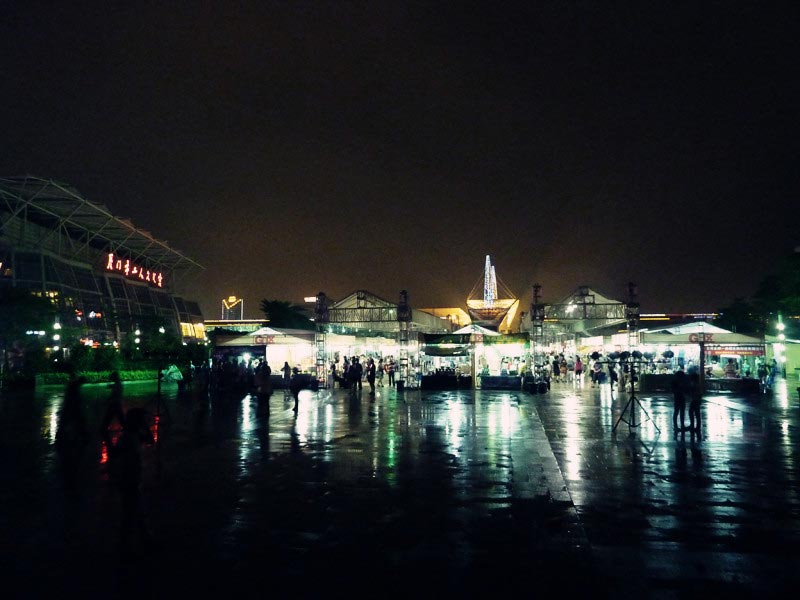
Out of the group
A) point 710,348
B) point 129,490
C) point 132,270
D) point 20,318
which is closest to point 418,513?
point 129,490

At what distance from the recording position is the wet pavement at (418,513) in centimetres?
616

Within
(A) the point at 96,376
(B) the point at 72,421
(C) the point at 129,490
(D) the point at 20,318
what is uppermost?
(D) the point at 20,318

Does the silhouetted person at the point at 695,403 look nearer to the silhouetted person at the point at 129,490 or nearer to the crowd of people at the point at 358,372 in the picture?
the silhouetted person at the point at 129,490

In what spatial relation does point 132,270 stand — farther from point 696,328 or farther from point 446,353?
point 696,328

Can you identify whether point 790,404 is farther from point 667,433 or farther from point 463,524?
point 463,524

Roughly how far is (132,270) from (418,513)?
78.8m

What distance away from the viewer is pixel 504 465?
39.7ft

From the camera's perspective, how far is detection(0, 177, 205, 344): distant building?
56156 mm

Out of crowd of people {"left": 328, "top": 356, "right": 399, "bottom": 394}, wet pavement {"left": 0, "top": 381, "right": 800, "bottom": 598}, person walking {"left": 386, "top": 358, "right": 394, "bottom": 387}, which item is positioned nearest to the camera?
wet pavement {"left": 0, "top": 381, "right": 800, "bottom": 598}

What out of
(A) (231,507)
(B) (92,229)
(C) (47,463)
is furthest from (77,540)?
(B) (92,229)

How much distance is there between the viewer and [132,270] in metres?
81.0

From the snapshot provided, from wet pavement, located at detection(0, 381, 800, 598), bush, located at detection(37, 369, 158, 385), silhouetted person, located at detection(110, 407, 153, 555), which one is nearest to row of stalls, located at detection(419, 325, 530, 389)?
bush, located at detection(37, 369, 158, 385)

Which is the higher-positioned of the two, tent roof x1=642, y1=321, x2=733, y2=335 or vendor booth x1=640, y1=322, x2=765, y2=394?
tent roof x1=642, y1=321, x2=733, y2=335

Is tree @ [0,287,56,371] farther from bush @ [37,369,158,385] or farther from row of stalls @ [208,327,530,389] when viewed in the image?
row of stalls @ [208,327,530,389]
